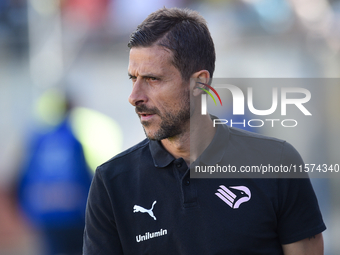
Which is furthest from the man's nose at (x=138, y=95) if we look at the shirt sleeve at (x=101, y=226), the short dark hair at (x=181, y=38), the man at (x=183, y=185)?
the shirt sleeve at (x=101, y=226)

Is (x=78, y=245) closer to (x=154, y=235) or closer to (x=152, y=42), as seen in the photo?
(x=154, y=235)

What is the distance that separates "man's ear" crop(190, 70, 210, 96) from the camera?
162cm

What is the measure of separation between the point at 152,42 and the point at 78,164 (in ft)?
7.27

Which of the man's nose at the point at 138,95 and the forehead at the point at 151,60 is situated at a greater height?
the forehead at the point at 151,60

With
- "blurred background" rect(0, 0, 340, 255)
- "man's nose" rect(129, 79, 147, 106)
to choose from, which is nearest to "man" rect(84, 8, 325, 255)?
"man's nose" rect(129, 79, 147, 106)

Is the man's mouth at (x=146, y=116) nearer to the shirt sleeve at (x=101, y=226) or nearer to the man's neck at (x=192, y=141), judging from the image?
the man's neck at (x=192, y=141)

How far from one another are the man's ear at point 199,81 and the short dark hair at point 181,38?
2 centimetres

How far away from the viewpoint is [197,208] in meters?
1.43

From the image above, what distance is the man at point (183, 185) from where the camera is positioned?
4.63 ft

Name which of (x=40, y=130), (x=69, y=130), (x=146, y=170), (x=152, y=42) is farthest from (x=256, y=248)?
(x=40, y=130)

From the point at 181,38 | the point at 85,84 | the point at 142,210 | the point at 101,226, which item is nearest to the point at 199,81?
the point at 181,38

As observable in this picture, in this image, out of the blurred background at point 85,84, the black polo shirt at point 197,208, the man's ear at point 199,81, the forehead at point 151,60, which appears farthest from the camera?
the blurred background at point 85,84

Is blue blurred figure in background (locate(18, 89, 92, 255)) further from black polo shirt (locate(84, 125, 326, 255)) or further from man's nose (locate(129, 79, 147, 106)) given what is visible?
man's nose (locate(129, 79, 147, 106))

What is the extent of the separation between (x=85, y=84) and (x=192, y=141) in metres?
2.34
